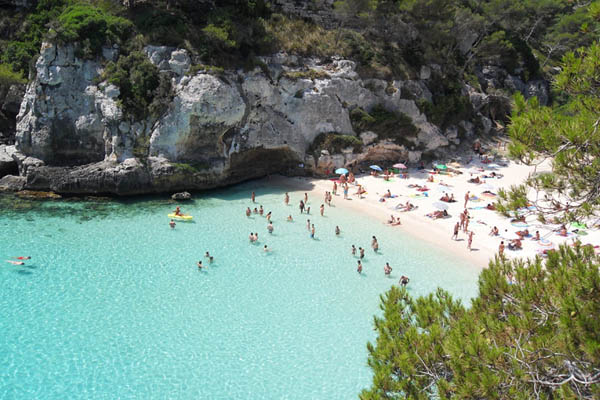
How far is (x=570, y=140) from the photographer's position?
5.68m

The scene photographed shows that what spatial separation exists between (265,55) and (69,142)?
13.2m

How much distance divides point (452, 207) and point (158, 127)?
17.4m

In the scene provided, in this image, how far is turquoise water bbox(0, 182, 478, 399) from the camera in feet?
36.8

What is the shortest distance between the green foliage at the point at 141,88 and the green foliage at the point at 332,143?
9.87m

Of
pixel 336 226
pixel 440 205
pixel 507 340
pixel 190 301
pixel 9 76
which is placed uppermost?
pixel 9 76

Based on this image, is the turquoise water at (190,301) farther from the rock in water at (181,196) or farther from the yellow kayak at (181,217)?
the rock in water at (181,196)

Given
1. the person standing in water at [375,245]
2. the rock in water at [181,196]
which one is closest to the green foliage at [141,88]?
the rock in water at [181,196]

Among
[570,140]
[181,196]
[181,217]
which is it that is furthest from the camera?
[181,196]

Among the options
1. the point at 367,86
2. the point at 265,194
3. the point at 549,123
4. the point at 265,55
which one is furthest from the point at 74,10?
the point at 549,123

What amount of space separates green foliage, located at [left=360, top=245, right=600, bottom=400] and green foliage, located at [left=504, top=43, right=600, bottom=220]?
0.84 m

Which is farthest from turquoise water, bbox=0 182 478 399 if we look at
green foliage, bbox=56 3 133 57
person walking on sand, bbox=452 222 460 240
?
green foliage, bbox=56 3 133 57

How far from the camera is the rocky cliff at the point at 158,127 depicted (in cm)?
2423

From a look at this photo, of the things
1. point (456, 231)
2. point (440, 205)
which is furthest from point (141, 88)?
point (456, 231)

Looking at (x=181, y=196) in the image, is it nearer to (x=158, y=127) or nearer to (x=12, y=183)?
(x=158, y=127)
